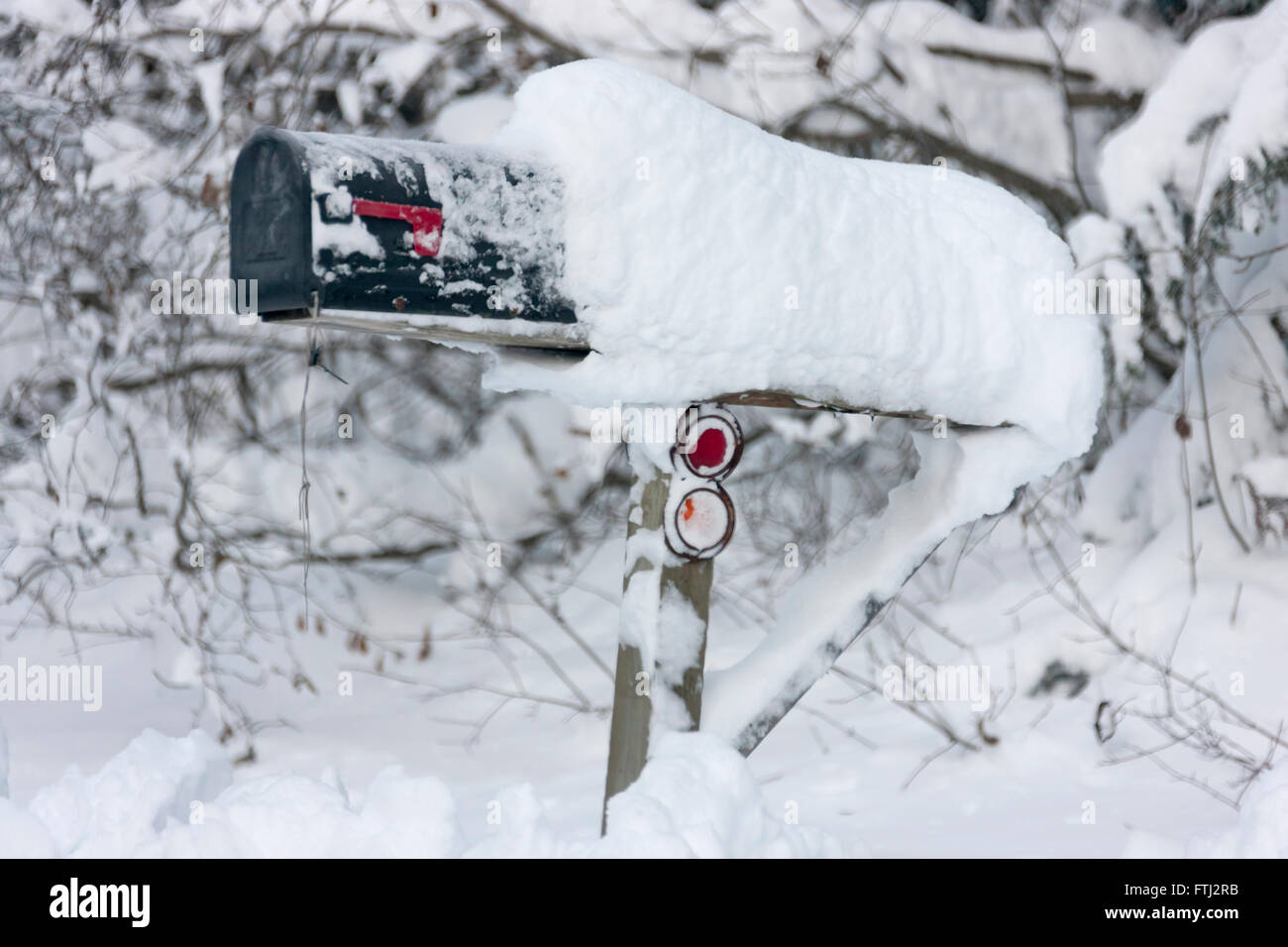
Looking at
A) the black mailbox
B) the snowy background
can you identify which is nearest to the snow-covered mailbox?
the black mailbox

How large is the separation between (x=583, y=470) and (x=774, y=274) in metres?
4.17

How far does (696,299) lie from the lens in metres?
2.23

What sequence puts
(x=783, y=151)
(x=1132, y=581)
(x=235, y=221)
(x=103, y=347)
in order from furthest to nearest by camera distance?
(x=103, y=347) < (x=1132, y=581) < (x=783, y=151) < (x=235, y=221)

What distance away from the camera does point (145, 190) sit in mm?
5703

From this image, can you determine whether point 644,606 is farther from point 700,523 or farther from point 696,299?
point 696,299

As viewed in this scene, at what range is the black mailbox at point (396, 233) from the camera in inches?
74.9

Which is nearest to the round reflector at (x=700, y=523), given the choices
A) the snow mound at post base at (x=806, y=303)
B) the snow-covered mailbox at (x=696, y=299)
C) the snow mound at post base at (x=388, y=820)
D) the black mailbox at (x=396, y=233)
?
the snow-covered mailbox at (x=696, y=299)

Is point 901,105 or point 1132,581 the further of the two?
point 901,105

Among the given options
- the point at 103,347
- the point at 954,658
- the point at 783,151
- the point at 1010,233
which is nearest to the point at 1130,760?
the point at 954,658

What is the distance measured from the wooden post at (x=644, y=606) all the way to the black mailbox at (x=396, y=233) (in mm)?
459

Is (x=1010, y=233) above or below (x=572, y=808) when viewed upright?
above

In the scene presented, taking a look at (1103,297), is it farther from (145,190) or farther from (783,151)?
(145,190)

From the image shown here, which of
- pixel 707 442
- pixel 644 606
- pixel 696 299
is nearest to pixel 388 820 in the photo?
pixel 644 606

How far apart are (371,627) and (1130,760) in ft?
11.7
